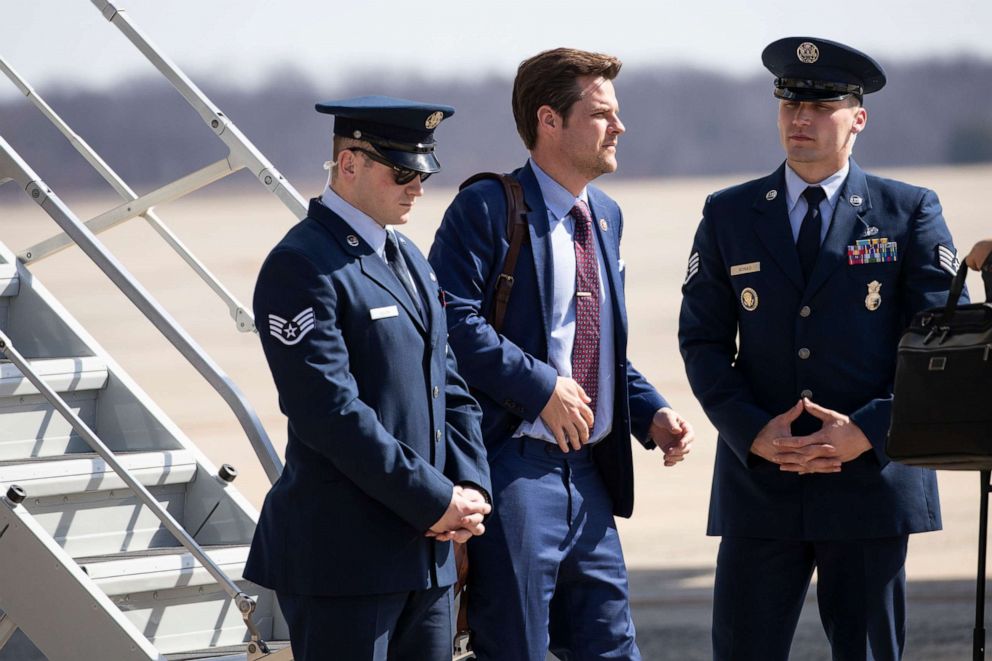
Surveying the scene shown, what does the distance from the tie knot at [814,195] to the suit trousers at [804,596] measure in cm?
77

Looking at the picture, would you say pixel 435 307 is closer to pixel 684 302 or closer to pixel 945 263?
pixel 684 302

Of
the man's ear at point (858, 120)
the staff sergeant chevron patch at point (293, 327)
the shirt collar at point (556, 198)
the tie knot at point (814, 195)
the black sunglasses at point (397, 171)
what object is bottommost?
the staff sergeant chevron patch at point (293, 327)

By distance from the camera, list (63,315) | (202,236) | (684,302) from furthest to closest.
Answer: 1. (202,236)
2. (63,315)
3. (684,302)

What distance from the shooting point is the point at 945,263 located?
3377mm

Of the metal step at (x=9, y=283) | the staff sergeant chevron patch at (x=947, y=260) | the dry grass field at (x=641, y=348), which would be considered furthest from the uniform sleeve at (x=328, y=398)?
the dry grass field at (x=641, y=348)

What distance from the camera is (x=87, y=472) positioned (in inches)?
157

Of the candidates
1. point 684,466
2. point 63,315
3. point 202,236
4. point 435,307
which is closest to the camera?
point 435,307

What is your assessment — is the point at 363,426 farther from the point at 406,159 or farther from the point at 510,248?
the point at 510,248

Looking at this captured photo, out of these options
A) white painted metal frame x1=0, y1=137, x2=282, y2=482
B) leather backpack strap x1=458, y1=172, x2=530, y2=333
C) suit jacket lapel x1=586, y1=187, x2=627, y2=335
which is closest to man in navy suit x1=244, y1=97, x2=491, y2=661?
leather backpack strap x1=458, y1=172, x2=530, y2=333

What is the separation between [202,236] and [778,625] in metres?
17.3

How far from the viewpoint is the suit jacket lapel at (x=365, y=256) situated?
2.97 metres

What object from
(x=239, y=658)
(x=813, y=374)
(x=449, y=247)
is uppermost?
(x=449, y=247)

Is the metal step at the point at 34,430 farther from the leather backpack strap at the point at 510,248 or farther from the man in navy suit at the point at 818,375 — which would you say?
the man in navy suit at the point at 818,375

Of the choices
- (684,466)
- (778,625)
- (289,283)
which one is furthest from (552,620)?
(684,466)
